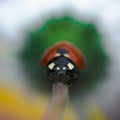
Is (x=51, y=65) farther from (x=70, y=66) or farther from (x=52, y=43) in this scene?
(x=52, y=43)

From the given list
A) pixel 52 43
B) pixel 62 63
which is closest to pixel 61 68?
pixel 62 63

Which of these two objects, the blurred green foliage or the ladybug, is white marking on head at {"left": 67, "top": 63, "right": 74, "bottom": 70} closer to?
the ladybug

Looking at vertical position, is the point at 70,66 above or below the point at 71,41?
below

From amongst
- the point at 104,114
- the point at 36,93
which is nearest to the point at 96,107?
the point at 104,114

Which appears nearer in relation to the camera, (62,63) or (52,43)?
(62,63)

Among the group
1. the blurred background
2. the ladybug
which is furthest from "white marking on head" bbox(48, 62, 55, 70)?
the blurred background

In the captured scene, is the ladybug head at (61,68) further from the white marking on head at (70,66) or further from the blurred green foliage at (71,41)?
the blurred green foliage at (71,41)
